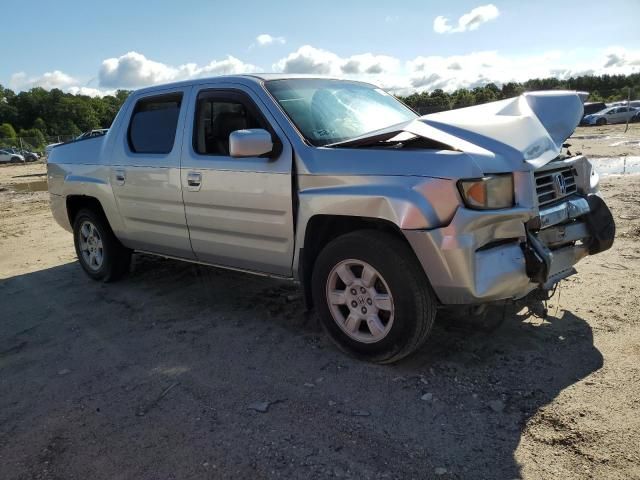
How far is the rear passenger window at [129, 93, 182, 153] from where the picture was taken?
15.2 ft

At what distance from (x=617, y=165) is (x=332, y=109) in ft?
36.7

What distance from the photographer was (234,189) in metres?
4.00

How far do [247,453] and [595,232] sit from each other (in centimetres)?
271

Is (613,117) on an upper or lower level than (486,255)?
lower

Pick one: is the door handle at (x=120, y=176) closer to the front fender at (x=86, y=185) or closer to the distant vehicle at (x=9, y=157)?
the front fender at (x=86, y=185)

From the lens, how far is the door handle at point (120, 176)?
5014 mm

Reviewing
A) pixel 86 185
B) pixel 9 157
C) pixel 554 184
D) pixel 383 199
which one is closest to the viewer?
pixel 383 199

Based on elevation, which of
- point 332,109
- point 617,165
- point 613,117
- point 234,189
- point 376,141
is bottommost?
point 617,165

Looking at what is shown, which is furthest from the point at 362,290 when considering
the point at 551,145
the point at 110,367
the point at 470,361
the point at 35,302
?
the point at 35,302

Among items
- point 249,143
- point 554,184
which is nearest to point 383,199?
point 249,143

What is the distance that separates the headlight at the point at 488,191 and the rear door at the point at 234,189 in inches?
48.3

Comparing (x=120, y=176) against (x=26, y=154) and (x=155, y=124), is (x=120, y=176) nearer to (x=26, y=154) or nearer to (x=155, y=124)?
(x=155, y=124)

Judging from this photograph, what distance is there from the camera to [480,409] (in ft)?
9.50

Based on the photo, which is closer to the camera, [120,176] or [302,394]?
[302,394]
